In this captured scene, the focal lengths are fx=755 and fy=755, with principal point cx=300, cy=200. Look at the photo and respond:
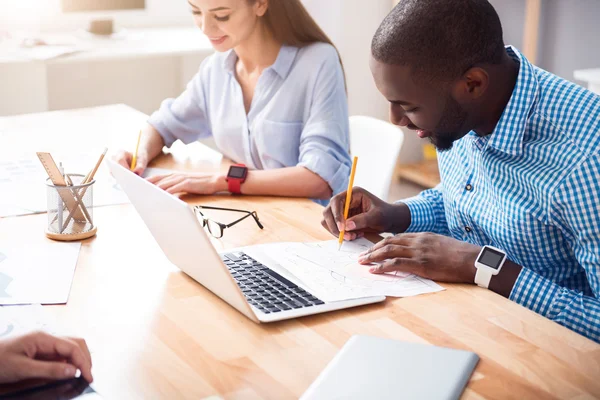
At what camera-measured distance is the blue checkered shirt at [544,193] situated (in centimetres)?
123

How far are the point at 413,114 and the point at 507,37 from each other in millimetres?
2521

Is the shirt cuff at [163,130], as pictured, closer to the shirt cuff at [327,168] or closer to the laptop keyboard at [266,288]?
the shirt cuff at [327,168]

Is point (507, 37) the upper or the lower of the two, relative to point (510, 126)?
lower

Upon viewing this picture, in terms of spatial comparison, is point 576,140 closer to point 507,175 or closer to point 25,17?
point 507,175

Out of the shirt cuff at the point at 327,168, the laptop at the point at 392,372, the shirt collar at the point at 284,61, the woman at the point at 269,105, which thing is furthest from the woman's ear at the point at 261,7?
the laptop at the point at 392,372

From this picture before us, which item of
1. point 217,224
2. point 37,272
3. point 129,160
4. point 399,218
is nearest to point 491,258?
point 399,218

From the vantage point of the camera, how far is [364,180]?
213 centimetres

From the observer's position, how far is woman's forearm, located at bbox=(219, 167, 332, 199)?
1.76 metres

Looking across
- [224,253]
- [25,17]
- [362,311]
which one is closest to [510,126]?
[362,311]

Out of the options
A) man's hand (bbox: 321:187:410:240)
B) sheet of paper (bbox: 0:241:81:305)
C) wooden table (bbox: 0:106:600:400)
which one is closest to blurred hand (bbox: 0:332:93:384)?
wooden table (bbox: 0:106:600:400)

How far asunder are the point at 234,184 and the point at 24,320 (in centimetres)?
71

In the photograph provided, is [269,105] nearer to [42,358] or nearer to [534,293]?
[534,293]

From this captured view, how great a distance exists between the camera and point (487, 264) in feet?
4.12

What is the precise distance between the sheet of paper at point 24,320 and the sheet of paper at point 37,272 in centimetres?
3
